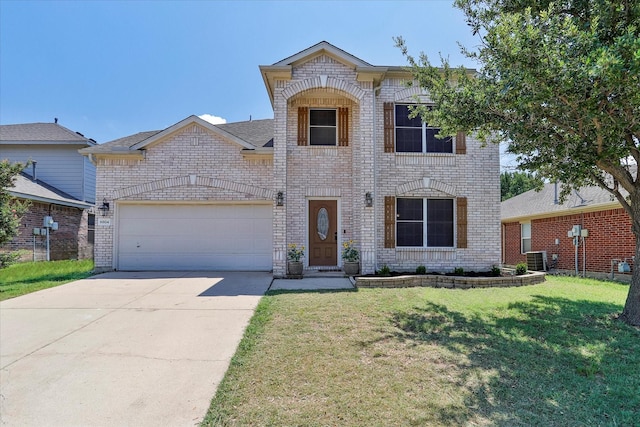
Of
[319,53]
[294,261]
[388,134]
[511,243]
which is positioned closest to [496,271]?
[388,134]

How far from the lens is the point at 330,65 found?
988cm

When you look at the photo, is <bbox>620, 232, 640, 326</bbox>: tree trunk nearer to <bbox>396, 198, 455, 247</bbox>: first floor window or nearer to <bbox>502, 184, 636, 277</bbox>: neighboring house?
<bbox>502, 184, 636, 277</bbox>: neighboring house

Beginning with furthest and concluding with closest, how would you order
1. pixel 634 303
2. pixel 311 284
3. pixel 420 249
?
pixel 420 249, pixel 311 284, pixel 634 303

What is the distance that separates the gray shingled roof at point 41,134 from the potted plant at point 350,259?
43.7 feet

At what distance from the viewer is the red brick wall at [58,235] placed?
13117mm

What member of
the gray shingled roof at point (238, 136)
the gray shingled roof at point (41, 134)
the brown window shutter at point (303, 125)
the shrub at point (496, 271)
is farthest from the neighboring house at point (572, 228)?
the gray shingled roof at point (41, 134)

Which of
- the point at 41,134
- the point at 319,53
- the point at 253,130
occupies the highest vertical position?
the point at 319,53

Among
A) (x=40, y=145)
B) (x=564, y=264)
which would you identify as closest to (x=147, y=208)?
(x=40, y=145)

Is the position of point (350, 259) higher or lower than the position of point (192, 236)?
lower

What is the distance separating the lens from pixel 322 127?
35.0 ft

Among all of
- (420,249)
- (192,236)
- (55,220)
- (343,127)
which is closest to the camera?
(420,249)

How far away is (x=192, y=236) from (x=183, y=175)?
6.48 ft

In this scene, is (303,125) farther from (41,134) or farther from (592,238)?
(41,134)

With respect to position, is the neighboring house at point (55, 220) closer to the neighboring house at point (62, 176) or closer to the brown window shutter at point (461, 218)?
the neighboring house at point (62, 176)
